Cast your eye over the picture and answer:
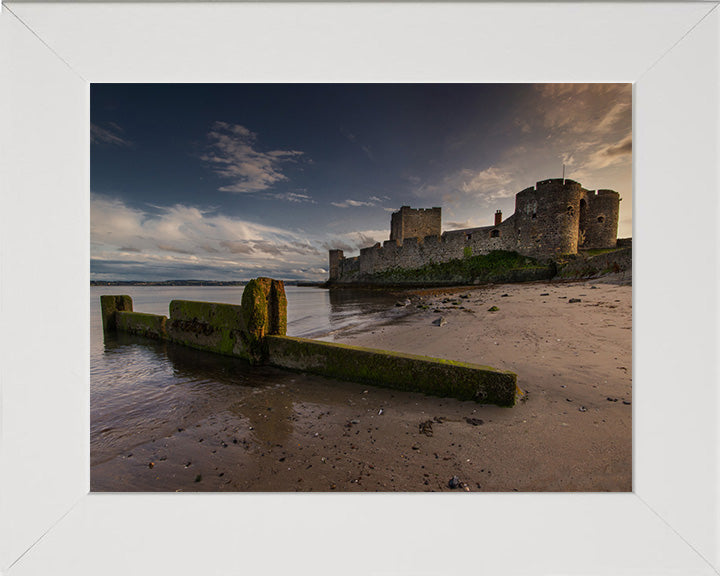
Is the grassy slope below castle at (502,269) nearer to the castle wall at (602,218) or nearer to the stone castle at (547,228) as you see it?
the stone castle at (547,228)

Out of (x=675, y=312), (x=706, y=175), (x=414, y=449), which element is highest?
(x=706, y=175)

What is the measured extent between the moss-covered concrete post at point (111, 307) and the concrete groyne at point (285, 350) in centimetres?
40

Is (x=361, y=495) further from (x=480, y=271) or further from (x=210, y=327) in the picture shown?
(x=480, y=271)

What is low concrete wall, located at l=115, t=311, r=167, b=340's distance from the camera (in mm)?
5570

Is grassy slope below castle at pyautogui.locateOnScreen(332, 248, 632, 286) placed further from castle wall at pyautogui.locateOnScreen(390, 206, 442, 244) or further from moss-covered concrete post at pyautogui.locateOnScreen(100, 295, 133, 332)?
moss-covered concrete post at pyautogui.locateOnScreen(100, 295, 133, 332)

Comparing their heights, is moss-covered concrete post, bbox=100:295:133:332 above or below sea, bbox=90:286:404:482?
above

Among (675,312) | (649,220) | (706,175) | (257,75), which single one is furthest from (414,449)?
(257,75)

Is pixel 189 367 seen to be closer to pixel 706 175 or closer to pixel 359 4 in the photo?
pixel 359 4

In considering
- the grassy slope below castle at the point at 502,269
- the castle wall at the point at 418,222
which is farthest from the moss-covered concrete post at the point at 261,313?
the castle wall at the point at 418,222

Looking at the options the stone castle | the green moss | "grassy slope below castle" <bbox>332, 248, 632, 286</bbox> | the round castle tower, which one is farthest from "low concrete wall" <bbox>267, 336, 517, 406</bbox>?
the round castle tower

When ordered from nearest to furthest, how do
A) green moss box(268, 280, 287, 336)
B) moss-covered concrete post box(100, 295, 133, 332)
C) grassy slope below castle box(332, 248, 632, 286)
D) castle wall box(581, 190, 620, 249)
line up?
green moss box(268, 280, 287, 336) → moss-covered concrete post box(100, 295, 133, 332) → grassy slope below castle box(332, 248, 632, 286) → castle wall box(581, 190, 620, 249)

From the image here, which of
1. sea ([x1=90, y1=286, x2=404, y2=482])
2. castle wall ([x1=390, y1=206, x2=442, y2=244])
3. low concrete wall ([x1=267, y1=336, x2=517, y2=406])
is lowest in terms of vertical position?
sea ([x1=90, y1=286, x2=404, y2=482])
